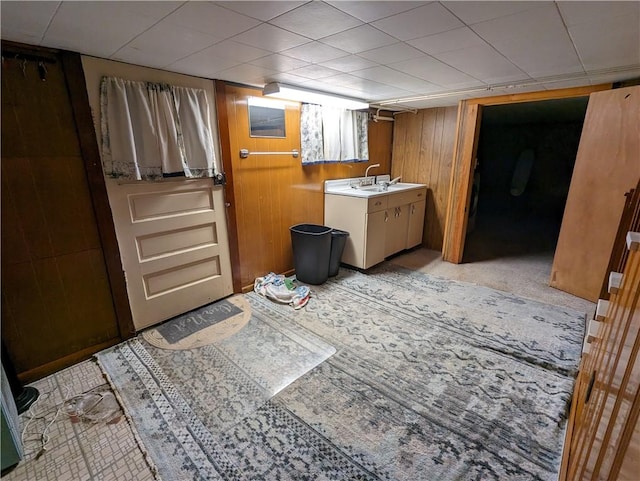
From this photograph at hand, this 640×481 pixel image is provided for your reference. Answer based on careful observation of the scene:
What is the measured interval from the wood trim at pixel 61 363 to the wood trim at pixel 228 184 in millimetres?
1083

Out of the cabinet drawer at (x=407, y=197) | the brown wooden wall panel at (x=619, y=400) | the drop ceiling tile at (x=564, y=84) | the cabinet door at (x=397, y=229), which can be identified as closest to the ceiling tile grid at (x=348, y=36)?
the drop ceiling tile at (x=564, y=84)

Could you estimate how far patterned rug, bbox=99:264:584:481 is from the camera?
138 centimetres

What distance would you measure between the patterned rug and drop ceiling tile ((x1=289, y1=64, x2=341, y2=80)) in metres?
1.96

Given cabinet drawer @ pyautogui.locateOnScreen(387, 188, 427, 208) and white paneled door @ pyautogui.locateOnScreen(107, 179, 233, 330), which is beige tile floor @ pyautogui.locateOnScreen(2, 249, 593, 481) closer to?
white paneled door @ pyautogui.locateOnScreen(107, 179, 233, 330)

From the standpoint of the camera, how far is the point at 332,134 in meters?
3.53

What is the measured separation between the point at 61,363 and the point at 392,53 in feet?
9.67

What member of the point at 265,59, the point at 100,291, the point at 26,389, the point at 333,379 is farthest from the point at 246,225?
the point at 26,389

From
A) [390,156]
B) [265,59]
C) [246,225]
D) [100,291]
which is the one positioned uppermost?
[265,59]

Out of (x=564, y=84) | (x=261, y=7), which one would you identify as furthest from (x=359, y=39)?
(x=564, y=84)

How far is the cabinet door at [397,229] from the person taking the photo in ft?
12.2

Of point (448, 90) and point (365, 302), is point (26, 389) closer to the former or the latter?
point (365, 302)

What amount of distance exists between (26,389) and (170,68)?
89.6 inches

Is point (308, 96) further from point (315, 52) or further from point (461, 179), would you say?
point (461, 179)

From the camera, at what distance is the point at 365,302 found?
2863mm
